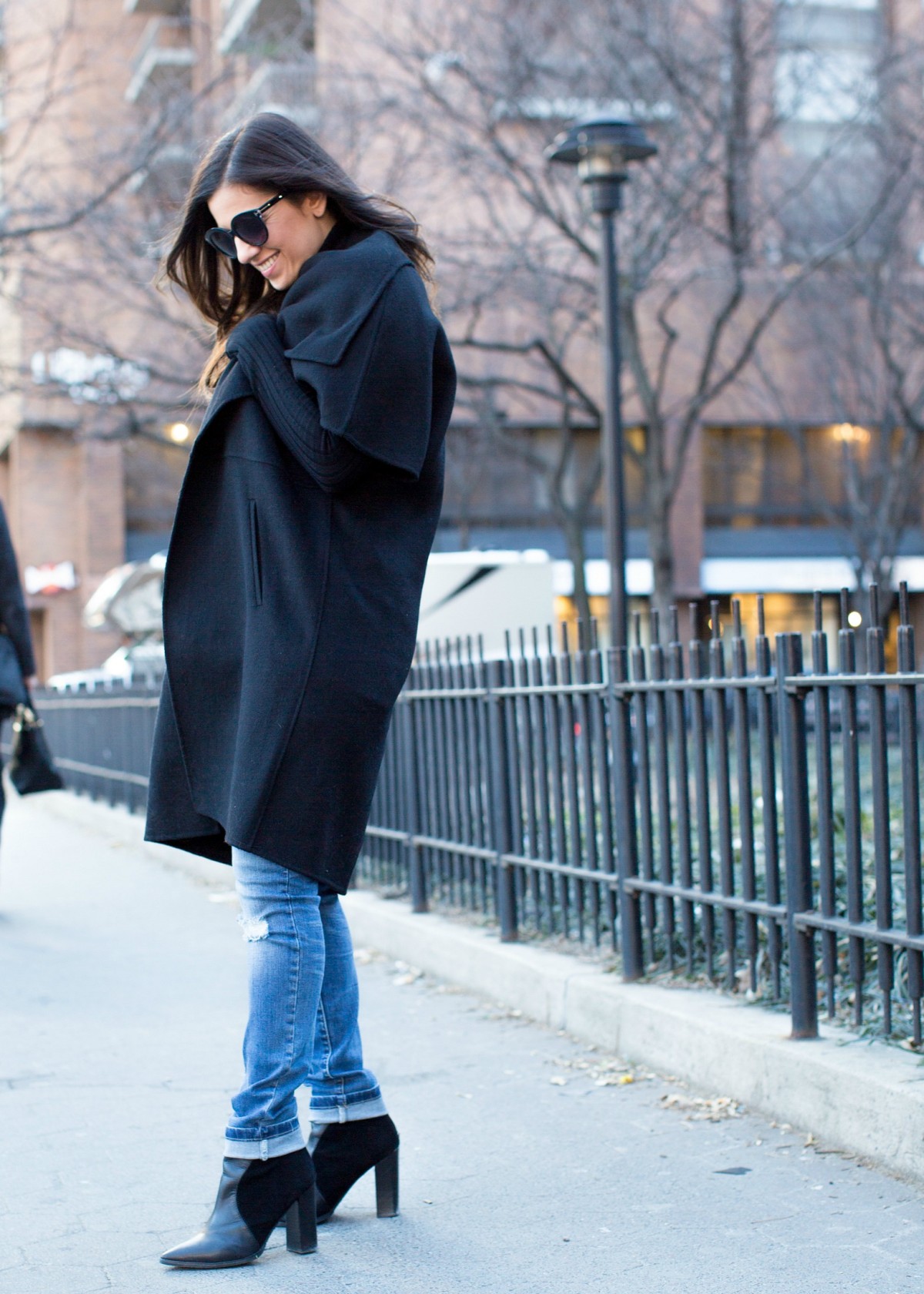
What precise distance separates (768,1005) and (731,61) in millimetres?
12374

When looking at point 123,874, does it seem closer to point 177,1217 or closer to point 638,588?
point 177,1217

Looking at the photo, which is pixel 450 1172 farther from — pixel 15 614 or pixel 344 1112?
pixel 15 614

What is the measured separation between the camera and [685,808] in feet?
14.9

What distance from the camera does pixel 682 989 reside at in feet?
15.3

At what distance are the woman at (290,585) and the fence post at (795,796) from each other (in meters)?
1.40

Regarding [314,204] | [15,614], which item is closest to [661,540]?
[15,614]

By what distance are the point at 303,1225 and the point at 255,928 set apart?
0.58 meters

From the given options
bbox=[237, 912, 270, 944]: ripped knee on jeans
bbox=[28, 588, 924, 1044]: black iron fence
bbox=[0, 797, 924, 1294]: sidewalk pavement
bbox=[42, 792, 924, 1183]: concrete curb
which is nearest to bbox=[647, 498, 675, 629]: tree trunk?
bbox=[28, 588, 924, 1044]: black iron fence

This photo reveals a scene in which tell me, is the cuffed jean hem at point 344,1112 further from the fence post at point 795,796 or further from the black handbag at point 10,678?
the black handbag at point 10,678

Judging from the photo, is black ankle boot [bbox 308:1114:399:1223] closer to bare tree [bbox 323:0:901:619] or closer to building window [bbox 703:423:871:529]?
bare tree [bbox 323:0:901:619]

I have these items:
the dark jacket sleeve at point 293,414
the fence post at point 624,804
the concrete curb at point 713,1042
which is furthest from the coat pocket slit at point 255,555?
the fence post at point 624,804

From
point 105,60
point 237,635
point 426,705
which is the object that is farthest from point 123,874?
point 105,60

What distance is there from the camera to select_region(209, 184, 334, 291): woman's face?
2.89 m

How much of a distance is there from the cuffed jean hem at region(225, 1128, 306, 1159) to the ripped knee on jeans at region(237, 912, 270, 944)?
1.15ft
